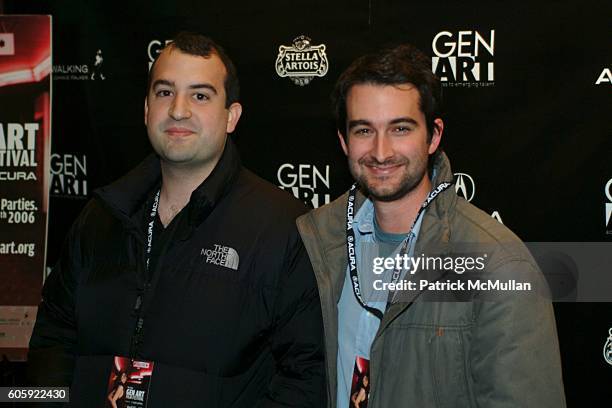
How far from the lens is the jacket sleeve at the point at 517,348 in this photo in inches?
74.1

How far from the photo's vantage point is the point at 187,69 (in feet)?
7.73

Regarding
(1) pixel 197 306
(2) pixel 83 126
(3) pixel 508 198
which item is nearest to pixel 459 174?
(3) pixel 508 198

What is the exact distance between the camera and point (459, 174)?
133 inches

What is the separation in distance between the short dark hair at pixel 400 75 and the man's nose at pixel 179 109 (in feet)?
1.52

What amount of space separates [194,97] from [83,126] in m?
1.75

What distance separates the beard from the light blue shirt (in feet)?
0.31

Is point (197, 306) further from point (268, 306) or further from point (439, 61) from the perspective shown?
point (439, 61)

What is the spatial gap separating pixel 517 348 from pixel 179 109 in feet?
3.85

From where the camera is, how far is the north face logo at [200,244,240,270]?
223 cm

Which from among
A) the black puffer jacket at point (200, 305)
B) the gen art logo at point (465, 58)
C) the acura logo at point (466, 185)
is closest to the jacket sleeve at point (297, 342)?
the black puffer jacket at point (200, 305)

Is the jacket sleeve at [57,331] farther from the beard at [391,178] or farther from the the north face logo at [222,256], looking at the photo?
the beard at [391,178]

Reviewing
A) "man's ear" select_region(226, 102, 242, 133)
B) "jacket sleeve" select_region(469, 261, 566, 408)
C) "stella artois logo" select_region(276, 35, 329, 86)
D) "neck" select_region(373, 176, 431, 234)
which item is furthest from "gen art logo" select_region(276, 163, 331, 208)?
"jacket sleeve" select_region(469, 261, 566, 408)

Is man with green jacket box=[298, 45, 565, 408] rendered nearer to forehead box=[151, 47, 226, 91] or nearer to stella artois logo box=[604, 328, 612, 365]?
forehead box=[151, 47, 226, 91]
